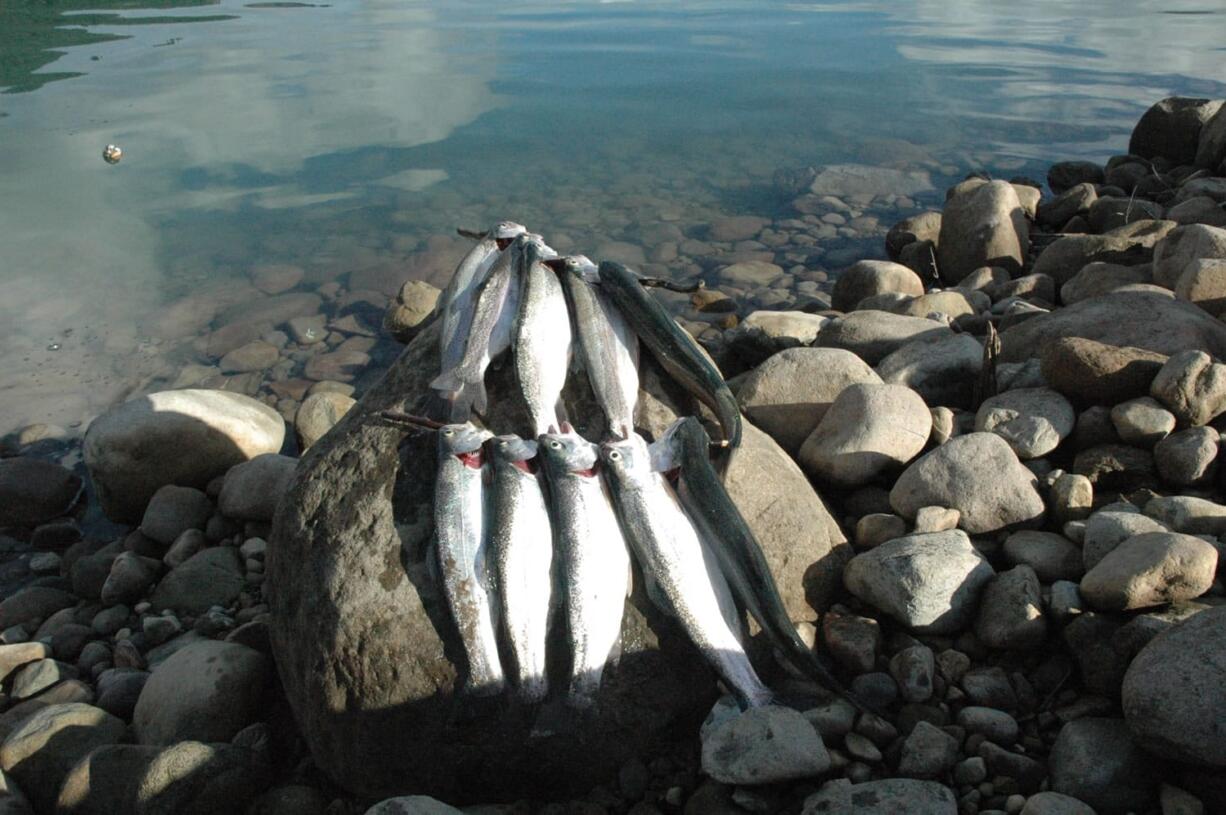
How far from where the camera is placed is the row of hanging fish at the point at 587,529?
14.4 ft

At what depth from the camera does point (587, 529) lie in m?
4.61

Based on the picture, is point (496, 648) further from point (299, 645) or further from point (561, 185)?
point (561, 185)

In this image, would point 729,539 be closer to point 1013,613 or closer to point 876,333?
point 1013,613

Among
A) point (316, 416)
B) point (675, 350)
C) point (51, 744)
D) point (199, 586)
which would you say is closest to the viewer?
point (51, 744)

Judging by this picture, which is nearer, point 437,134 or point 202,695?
point 202,695

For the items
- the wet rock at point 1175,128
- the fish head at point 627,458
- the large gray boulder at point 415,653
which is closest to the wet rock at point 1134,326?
the large gray boulder at point 415,653

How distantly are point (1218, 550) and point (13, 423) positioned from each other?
1015cm

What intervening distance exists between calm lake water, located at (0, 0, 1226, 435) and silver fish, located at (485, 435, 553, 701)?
678cm

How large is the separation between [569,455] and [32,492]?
5469mm

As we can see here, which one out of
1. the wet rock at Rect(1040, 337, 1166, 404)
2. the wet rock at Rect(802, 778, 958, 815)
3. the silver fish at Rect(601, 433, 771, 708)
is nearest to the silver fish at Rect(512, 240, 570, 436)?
the silver fish at Rect(601, 433, 771, 708)

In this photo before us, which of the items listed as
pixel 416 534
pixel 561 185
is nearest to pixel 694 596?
pixel 416 534

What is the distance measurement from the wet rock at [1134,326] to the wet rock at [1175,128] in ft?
29.7

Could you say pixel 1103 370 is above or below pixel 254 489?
above

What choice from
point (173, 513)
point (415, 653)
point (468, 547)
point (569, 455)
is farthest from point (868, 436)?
point (173, 513)
